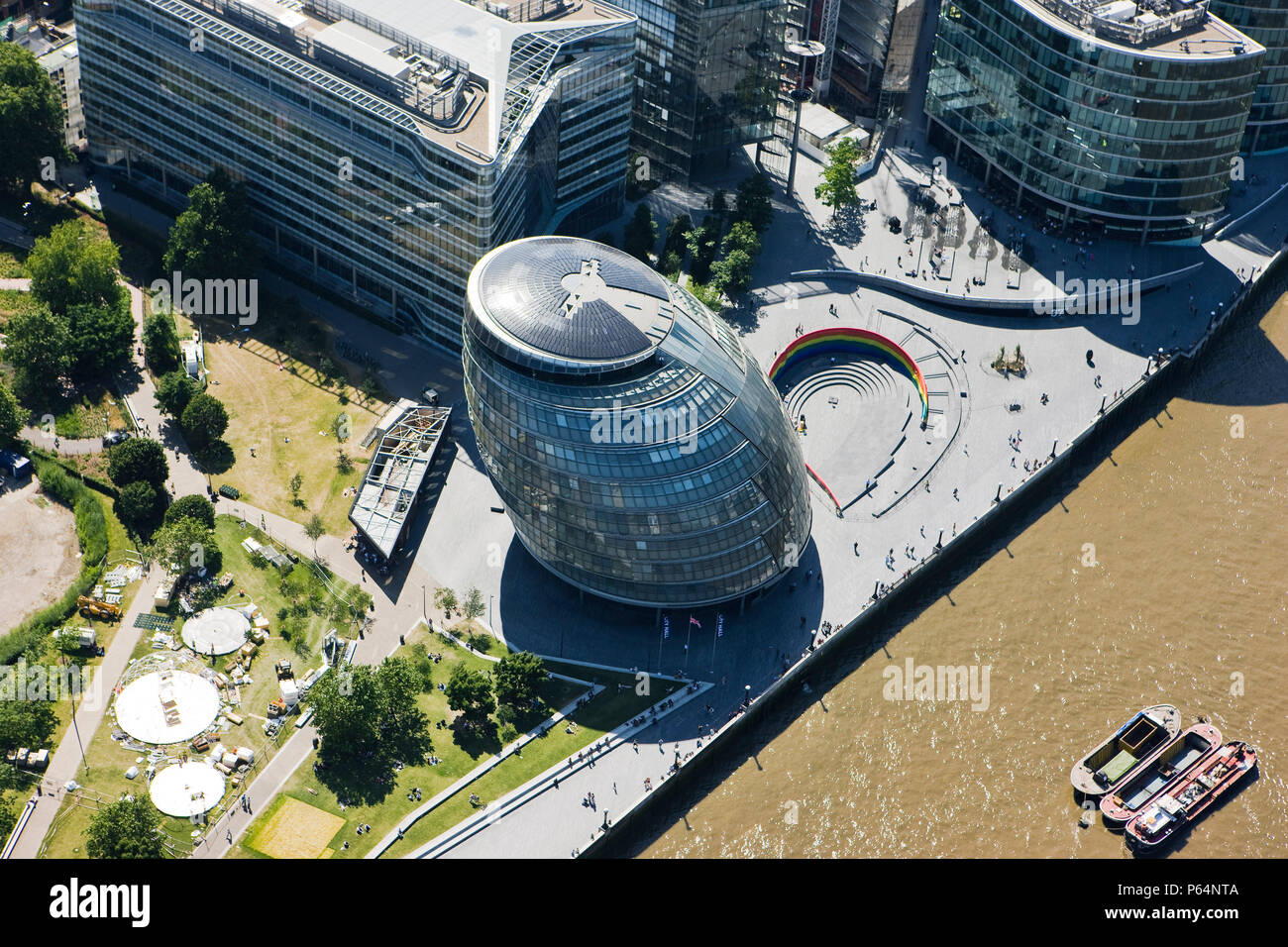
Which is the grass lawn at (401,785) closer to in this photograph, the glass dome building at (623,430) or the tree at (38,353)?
the glass dome building at (623,430)

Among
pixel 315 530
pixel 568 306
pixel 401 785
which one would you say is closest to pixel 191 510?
pixel 315 530

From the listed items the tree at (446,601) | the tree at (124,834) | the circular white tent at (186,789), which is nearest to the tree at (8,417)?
the circular white tent at (186,789)

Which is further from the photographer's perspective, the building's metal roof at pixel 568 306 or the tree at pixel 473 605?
the tree at pixel 473 605

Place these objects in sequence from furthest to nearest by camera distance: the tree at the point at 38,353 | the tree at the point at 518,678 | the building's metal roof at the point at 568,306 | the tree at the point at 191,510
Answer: the tree at the point at 38,353 → the tree at the point at 191,510 → the building's metal roof at the point at 568,306 → the tree at the point at 518,678

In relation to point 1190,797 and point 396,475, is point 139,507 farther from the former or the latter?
point 1190,797

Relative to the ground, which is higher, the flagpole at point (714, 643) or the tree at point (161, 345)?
the tree at point (161, 345)

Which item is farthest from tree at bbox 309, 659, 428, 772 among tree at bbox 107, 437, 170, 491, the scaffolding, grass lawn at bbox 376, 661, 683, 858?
tree at bbox 107, 437, 170, 491

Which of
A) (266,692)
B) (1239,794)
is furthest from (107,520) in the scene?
(1239,794)
